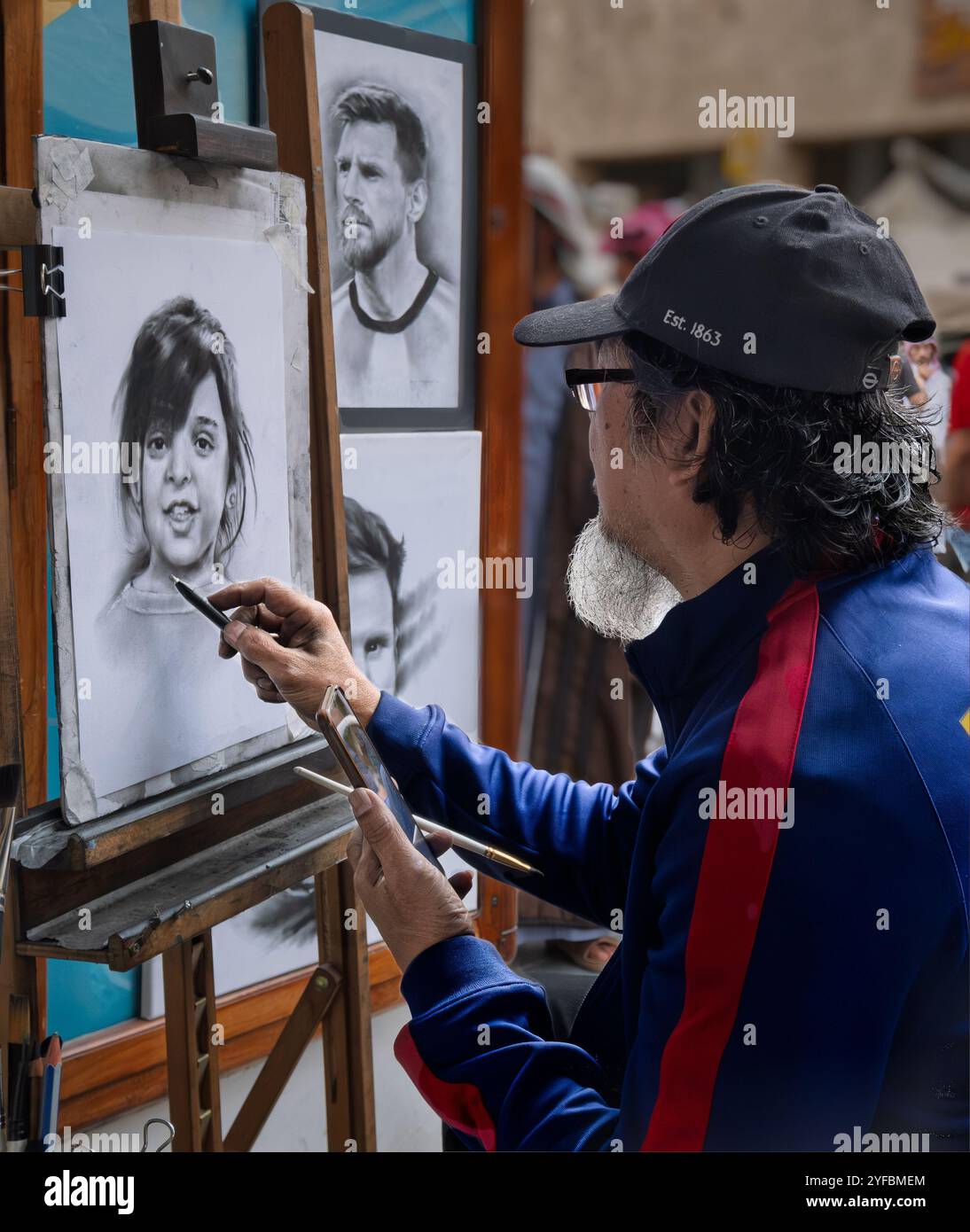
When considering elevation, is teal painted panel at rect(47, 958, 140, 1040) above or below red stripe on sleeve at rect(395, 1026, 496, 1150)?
below

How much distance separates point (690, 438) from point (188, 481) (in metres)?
0.55

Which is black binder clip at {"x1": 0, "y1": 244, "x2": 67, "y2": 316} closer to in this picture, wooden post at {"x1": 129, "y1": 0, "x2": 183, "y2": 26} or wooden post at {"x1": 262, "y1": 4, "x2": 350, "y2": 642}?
wooden post at {"x1": 129, "y1": 0, "x2": 183, "y2": 26}

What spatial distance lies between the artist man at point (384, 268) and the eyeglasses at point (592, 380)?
2.85 ft

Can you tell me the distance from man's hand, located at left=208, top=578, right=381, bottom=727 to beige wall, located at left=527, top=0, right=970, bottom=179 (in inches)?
22.5

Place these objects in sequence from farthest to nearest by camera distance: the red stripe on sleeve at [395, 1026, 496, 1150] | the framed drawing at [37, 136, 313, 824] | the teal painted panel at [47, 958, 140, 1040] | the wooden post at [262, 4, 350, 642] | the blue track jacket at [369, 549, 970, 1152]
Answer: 1. the teal painted panel at [47, 958, 140, 1040]
2. the wooden post at [262, 4, 350, 642]
3. the framed drawing at [37, 136, 313, 824]
4. the red stripe on sleeve at [395, 1026, 496, 1150]
5. the blue track jacket at [369, 549, 970, 1152]

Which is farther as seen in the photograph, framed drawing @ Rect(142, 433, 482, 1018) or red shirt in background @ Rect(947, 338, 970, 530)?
red shirt in background @ Rect(947, 338, 970, 530)

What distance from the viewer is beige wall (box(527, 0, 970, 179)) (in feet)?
2.96

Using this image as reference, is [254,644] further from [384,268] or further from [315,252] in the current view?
[384,268]

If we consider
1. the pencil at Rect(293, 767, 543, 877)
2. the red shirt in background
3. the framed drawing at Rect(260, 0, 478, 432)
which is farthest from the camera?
the red shirt in background

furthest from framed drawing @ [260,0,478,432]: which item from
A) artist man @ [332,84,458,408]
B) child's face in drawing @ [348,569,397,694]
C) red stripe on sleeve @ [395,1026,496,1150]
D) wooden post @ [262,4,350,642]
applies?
red stripe on sleeve @ [395,1026,496,1150]

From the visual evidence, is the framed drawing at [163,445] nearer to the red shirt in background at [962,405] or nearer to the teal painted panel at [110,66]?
the teal painted panel at [110,66]

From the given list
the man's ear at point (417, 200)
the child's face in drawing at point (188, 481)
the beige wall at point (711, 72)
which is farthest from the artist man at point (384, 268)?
the child's face in drawing at point (188, 481)

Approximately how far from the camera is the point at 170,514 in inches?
50.6

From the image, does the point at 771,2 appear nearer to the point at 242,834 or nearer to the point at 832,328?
the point at 832,328
